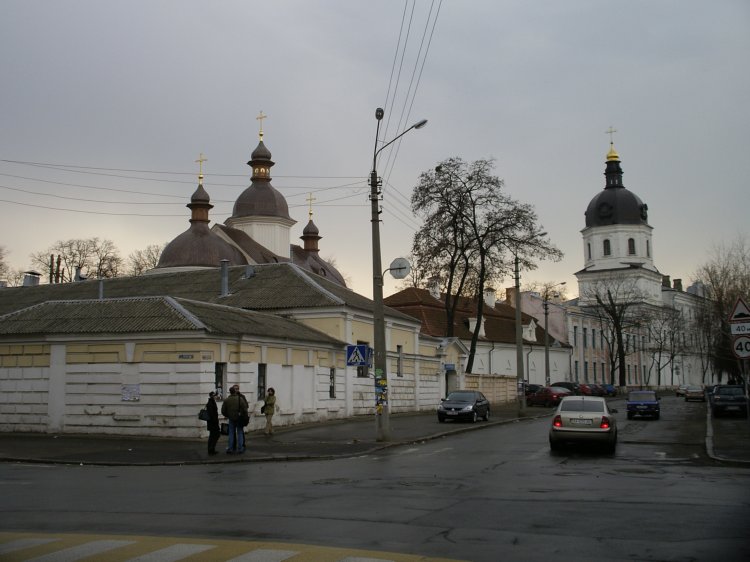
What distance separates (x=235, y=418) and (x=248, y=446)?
2376 mm

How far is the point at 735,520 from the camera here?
989 centimetres

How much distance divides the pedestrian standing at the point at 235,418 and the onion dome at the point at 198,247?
40757 mm

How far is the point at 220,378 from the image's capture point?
26.0 metres

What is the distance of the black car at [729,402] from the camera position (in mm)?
39312

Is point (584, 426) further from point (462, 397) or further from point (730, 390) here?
point (730, 390)

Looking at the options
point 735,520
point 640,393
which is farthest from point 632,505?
point 640,393

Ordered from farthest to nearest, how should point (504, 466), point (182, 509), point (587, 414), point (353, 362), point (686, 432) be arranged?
point (686, 432), point (353, 362), point (587, 414), point (504, 466), point (182, 509)

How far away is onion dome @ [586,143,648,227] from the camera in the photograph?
107625mm

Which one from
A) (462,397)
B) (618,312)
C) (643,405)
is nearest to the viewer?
(462,397)

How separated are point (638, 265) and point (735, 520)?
10000 centimetres

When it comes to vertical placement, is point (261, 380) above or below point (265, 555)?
above

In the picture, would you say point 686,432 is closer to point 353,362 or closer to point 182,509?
point 353,362

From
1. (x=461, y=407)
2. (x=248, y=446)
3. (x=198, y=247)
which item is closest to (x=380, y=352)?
(x=248, y=446)

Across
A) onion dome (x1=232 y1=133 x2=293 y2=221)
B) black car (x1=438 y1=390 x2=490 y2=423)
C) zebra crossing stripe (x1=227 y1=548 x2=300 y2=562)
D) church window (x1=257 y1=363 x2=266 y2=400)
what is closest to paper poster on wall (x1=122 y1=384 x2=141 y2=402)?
church window (x1=257 y1=363 x2=266 y2=400)
